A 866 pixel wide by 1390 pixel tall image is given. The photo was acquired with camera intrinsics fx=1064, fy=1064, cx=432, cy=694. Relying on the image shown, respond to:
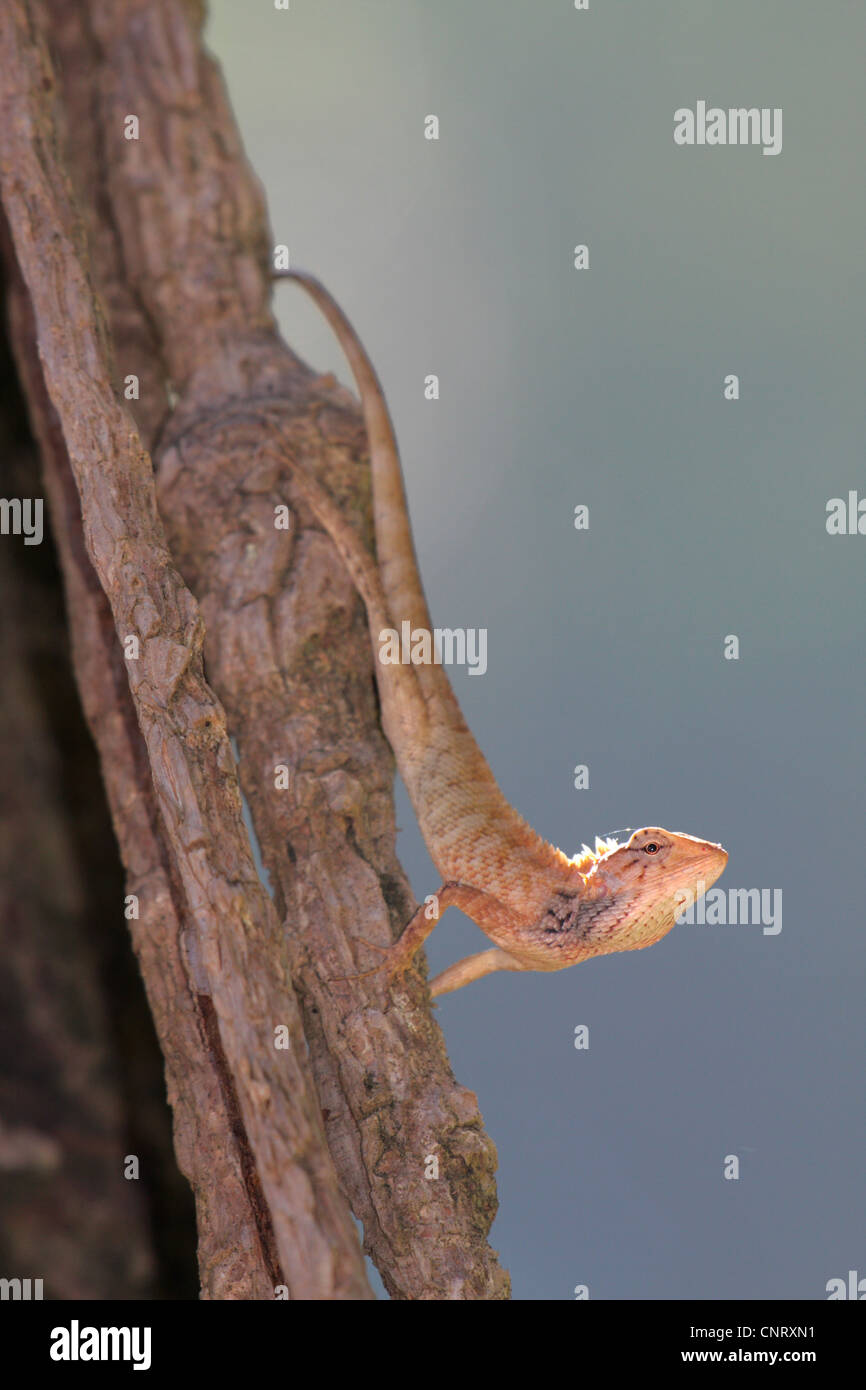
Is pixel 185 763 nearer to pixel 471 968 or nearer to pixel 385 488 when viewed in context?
pixel 471 968

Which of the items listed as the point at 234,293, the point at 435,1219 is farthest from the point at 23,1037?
the point at 234,293

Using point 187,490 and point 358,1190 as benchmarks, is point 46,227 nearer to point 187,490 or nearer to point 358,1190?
point 187,490

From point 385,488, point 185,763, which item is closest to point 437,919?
point 185,763

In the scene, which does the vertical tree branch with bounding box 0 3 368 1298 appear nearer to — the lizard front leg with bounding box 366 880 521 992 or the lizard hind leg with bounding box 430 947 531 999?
the lizard front leg with bounding box 366 880 521 992

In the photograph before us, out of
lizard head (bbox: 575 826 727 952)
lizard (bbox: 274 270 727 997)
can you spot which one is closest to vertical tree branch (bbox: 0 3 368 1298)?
lizard (bbox: 274 270 727 997)

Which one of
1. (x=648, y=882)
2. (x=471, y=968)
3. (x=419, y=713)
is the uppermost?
(x=419, y=713)
